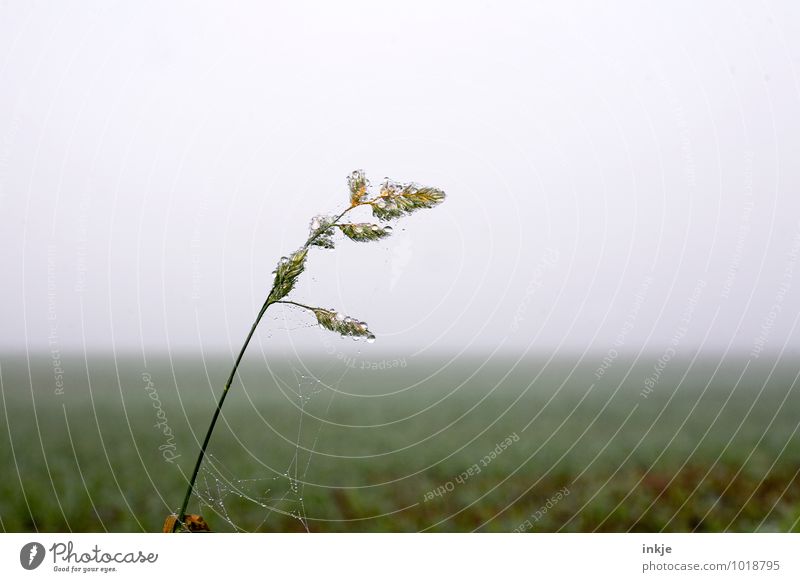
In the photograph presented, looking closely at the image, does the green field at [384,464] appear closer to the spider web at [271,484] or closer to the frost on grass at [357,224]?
the spider web at [271,484]

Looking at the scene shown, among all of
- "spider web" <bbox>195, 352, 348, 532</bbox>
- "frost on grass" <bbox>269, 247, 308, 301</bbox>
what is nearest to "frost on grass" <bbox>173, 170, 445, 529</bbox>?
"frost on grass" <bbox>269, 247, 308, 301</bbox>

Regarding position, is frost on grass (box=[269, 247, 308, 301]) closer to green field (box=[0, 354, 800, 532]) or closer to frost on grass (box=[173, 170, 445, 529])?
frost on grass (box=[173, 170, 445, 529])

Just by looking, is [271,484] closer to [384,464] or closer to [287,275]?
[384,464]

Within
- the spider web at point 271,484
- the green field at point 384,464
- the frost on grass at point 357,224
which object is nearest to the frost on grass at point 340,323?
the frost on grass at point 357,224

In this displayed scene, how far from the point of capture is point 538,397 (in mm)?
5910

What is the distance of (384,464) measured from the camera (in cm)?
326

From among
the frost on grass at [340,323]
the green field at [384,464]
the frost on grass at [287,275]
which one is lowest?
the green field at [384,464]

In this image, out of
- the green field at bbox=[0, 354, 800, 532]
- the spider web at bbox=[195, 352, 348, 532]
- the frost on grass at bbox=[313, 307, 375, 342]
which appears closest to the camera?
the frost on grass at bbox=[313, 307, 375, 342]

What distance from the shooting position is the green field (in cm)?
232

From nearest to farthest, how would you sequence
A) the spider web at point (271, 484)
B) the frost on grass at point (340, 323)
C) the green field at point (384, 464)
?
the frost on grass at point (340, 323) < the spider web at point (271, 484) < the green field at point (384, 464)

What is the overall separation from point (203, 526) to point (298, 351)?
0.55 metres

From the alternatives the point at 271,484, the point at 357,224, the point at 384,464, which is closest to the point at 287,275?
the point at 357,224

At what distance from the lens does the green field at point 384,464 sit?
7.62 ft
